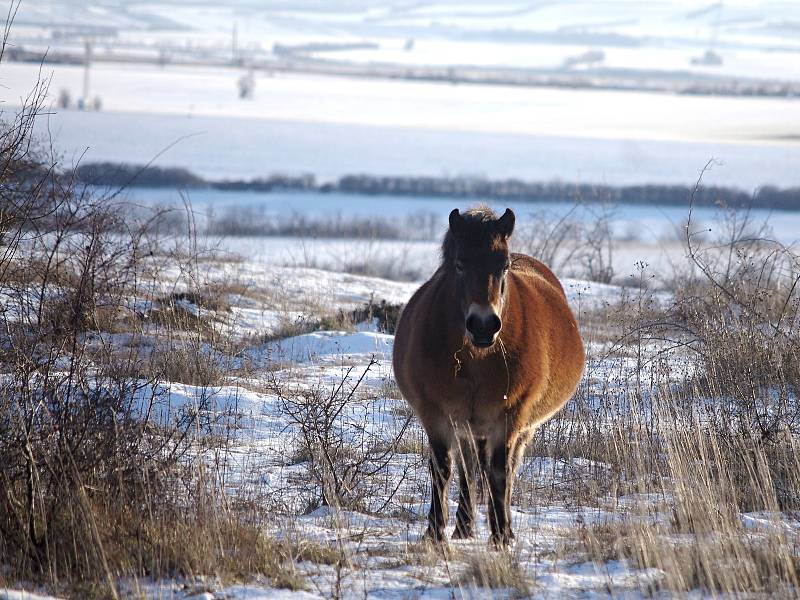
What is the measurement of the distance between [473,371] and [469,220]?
34.3 inches

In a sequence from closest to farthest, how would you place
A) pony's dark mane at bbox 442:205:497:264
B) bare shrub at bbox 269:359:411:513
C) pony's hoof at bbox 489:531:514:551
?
pony's hoof at bbox 489:531:514:551 → pony's dark mane at bbox 442:205:497:264 → bare shrub at bbox 269:359:411:513

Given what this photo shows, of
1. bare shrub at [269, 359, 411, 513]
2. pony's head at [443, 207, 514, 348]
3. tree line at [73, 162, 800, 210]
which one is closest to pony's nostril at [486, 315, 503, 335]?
pony's head at [443, 207, 514, 348]

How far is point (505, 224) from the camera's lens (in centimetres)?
525

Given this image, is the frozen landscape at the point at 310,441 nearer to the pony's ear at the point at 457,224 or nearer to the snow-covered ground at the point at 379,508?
the snow-covered ground at the point at 379,508

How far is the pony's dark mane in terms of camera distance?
5227mm

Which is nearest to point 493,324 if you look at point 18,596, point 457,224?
point 457,224

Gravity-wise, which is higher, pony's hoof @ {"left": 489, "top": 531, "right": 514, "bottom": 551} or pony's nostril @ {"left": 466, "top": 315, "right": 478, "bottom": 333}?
pony's nostril @ {"left": 466, "top": 315, "right": 478, "bottom": 333}

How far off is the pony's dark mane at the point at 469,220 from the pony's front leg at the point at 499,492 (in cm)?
116

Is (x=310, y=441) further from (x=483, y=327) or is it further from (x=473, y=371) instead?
(x=483, y=327)

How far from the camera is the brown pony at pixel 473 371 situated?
515 cm

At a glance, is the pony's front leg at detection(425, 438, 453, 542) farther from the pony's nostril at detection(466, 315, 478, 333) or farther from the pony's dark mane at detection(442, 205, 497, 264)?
the pony's dark mane at detection(442, 205, 497, 264)

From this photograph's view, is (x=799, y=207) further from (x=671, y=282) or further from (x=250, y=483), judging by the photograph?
(x=250, y=483)

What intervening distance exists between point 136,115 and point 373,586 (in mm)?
75824

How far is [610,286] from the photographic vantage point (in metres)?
16.2
